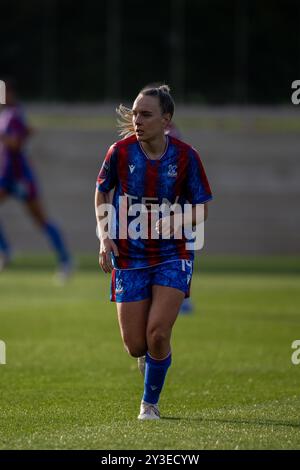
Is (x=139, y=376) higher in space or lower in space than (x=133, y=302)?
lower

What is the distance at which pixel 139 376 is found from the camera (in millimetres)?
9898

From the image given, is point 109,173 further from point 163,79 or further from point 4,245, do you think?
point 163,79

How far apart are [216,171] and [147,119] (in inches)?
813

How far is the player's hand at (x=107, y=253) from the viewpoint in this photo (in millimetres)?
7496

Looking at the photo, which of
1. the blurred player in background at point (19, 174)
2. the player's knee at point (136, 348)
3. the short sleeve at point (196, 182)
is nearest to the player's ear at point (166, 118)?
the short sleeve at point (196, 182)

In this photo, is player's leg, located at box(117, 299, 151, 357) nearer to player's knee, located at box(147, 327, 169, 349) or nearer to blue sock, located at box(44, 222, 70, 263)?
player's knee, located at box(147, 327, 169, 349)

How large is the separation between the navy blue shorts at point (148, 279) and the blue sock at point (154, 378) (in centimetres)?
45

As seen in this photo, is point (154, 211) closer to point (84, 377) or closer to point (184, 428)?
point (184, 428)

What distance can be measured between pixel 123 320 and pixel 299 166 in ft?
68.0

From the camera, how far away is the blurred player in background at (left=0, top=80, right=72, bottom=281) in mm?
19188

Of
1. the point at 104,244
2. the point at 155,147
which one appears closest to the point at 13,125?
the point at 155,147

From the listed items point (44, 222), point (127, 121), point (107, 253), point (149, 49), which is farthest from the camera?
point (149, 49)

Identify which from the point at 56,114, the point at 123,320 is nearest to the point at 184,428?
the point at 123,320
